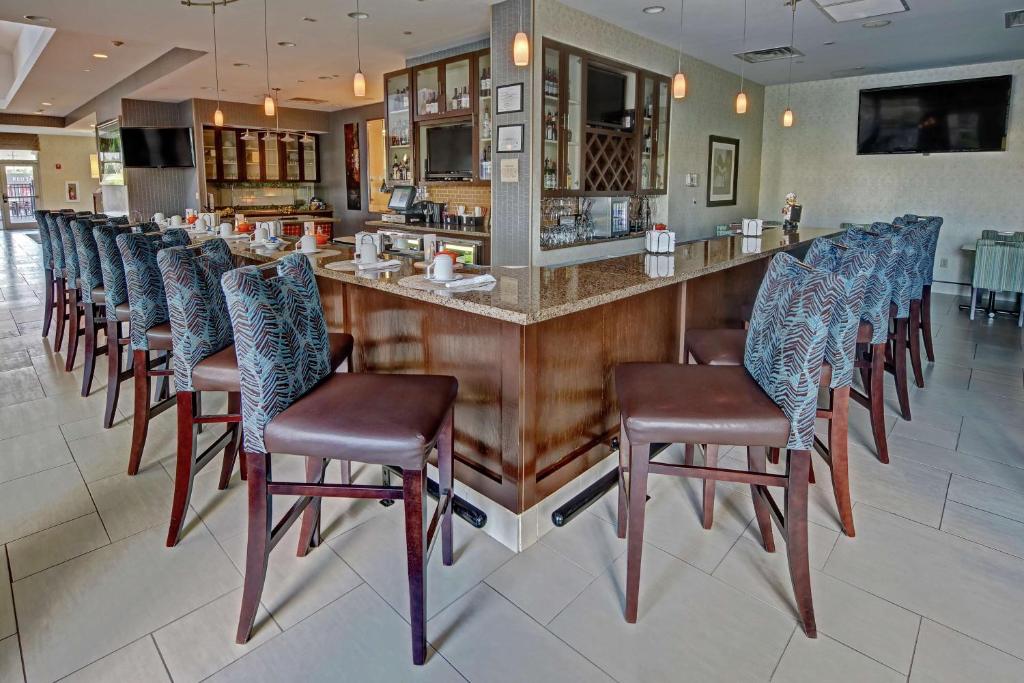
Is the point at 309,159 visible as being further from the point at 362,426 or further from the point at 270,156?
the point at 362,426

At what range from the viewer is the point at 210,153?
31.8ft

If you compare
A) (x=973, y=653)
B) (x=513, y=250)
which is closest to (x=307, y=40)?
(x=513, y=250)

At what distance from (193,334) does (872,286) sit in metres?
2.99

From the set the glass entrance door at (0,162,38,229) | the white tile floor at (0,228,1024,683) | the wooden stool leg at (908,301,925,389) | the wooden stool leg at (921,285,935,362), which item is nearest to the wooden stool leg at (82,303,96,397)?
the white tile floor at (0,228,1024,683)

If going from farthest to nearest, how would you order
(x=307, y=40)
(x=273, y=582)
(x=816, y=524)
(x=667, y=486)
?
(x=307, y=40), (x=667, y=486), (x=816, y=524), (x=273, y=582)

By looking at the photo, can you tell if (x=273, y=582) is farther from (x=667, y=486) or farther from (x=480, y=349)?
(x=667, y=486)

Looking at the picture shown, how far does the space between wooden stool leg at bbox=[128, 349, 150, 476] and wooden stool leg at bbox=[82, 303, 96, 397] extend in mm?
1143

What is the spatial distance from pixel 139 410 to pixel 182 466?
27.9 inches

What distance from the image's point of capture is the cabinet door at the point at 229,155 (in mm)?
9828

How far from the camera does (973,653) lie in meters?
1.74

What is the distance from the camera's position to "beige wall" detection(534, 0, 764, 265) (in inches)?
189

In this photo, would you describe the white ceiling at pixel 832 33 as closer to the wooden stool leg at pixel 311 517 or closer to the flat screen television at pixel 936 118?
the flat screen television at pixel 936 118

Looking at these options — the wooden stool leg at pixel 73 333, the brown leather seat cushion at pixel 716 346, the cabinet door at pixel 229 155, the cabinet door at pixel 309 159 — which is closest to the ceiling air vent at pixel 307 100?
the cabinet door at pixel 309 159

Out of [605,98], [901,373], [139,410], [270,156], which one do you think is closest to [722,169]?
[605,98]
